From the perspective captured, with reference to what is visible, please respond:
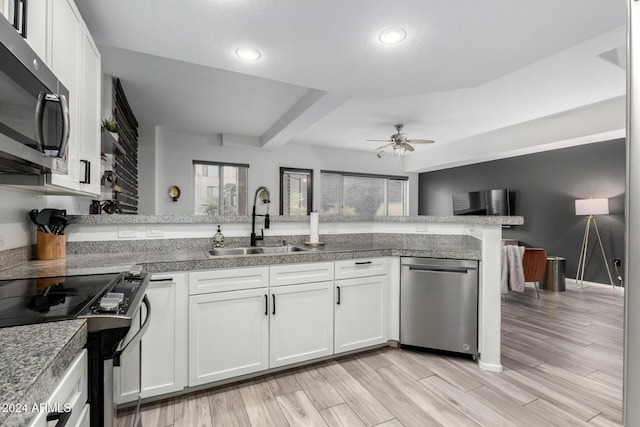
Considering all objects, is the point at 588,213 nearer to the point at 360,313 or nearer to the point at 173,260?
the point at 360,313

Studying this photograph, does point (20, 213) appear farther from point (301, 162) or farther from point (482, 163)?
point (482, 163)

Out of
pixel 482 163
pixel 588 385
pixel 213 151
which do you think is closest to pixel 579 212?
pixel 482 163

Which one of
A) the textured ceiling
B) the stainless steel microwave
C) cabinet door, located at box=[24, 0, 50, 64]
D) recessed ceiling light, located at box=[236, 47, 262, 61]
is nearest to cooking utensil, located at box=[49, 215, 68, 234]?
the stainless steel microwave

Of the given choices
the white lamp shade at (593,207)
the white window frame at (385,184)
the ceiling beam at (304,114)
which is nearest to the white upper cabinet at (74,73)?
the ceiling beam at (304,114)

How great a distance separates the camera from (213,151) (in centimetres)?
558

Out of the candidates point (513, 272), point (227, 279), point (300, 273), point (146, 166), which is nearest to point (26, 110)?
point (227, 279)

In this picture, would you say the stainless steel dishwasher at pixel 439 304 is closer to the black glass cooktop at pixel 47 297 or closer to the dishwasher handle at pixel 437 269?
the dishwasher handle at pixel 437 269

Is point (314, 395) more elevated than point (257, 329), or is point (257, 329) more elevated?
point (257, 329)

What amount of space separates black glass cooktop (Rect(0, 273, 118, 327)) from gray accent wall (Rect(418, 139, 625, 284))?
6.43m

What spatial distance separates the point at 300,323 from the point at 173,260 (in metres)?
0.97

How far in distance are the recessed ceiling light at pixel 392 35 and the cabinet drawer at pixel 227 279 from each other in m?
1.68

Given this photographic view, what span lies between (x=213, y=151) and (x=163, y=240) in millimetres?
3714

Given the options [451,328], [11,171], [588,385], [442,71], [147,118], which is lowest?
[588,385]

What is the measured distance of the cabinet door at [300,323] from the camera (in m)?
2.04
